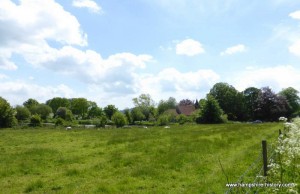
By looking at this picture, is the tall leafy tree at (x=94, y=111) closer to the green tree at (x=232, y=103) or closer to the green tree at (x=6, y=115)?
the green tree at (x=232, y=103)

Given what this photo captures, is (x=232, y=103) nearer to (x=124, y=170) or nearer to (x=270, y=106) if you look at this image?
(x=270, y=106)

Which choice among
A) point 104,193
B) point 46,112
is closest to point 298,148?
point 104,193

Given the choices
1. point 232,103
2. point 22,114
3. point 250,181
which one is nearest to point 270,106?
point 232,103

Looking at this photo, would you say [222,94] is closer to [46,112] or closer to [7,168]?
[46,112]

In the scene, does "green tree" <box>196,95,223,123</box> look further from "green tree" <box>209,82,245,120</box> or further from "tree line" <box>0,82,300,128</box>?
"green tree" <box>209,82,245,120</box>

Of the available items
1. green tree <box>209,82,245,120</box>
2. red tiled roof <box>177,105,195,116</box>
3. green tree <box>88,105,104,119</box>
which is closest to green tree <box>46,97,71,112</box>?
green tree <box>88,105,104,119</box>

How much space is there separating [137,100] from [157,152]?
438ft

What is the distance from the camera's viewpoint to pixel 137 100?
514ft

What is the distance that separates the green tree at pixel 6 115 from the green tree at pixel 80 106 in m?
80.7

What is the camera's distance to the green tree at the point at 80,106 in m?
168

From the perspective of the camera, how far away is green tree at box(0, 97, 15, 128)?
8375 cm

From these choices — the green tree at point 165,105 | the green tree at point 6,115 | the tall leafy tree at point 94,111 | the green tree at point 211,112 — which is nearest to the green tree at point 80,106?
the tall leafy tree at point 94,111

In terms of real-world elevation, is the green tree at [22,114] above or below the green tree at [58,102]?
below

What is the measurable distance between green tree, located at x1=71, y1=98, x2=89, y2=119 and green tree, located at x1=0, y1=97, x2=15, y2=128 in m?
80.7
